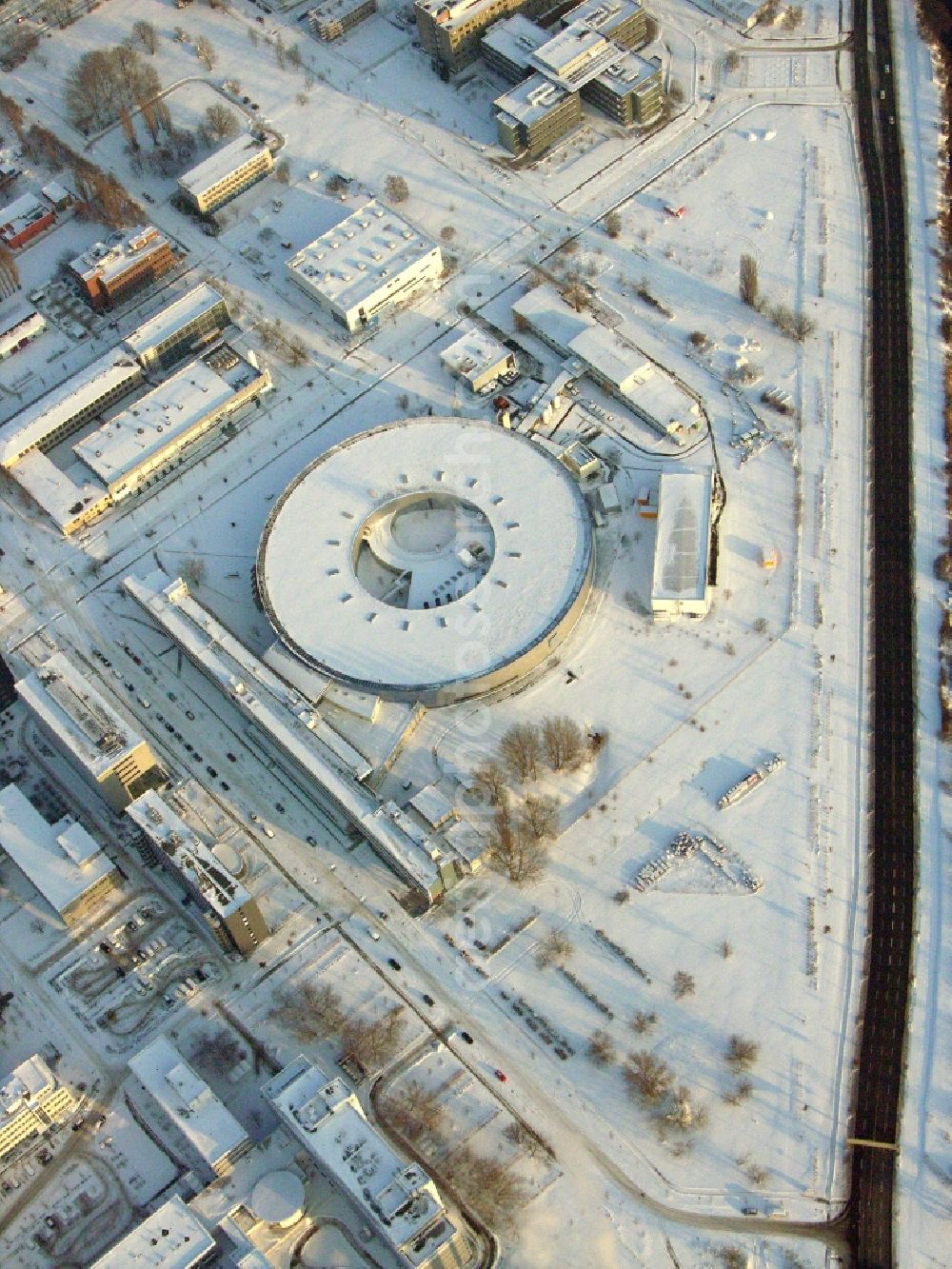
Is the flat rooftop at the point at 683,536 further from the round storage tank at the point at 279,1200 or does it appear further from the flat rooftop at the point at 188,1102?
the round storage tank at the point at 279,1200

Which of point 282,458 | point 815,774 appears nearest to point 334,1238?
point 815,774

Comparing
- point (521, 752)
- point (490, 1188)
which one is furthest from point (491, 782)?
point (490, 1188)

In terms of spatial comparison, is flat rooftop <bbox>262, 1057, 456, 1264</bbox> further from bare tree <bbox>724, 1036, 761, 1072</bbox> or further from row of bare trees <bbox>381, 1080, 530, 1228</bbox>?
bare tree <bbox>724, 1036, 761, 1072</bbox>

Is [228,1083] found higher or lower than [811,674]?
lower

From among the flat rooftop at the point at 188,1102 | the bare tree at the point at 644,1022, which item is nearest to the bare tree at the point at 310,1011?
the flat rooftop at the point at 188,1102

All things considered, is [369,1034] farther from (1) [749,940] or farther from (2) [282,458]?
(2) [282,458]

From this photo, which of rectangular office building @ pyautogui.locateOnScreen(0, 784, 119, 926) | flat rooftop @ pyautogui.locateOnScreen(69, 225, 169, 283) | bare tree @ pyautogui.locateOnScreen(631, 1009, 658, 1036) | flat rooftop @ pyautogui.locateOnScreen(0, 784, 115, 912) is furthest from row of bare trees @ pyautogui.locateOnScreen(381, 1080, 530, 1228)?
flat rooftop @ pyautogui.locateOnScreen(69, 225, 169, 283)
